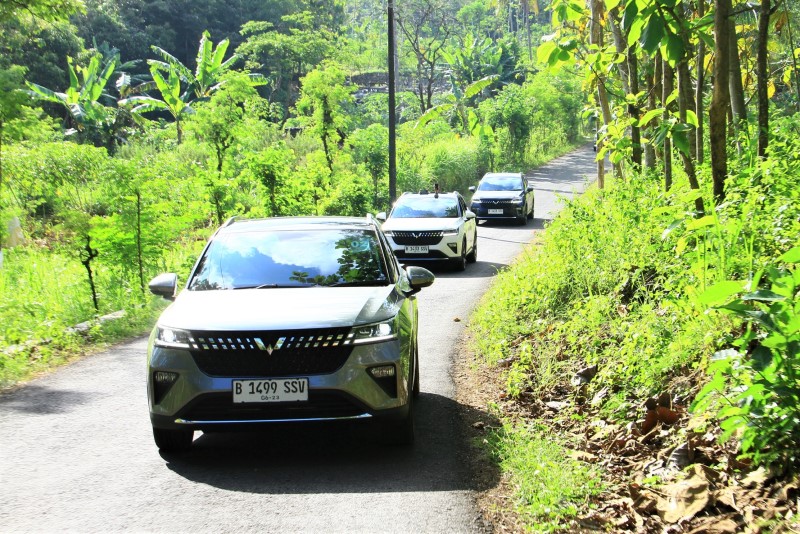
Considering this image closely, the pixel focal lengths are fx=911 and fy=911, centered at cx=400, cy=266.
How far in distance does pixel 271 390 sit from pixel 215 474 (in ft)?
2.25

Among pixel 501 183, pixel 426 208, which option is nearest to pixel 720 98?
pixel 426 208

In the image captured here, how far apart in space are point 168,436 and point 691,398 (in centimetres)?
362

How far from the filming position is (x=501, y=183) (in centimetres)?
3181

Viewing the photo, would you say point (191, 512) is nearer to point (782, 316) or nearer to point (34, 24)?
point (782, 316)

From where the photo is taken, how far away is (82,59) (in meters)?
49.6

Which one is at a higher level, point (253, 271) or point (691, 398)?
point (253, 271)

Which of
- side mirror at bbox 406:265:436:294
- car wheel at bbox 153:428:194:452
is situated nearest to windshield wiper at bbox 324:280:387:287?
side mirror at bbox 406:265:436:294

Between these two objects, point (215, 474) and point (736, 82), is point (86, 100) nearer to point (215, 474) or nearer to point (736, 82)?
point (736, 82)

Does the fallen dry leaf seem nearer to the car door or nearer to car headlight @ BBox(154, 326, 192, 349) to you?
car headlight @ BBox(154, 326, 192, 349)

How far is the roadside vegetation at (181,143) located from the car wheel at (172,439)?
3.79m

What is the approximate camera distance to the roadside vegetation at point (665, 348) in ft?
15.2

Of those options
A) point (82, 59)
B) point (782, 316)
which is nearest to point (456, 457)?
point (782, 316)

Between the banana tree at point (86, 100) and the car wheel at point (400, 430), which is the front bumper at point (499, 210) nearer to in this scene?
the banana tree at point (86, 100)

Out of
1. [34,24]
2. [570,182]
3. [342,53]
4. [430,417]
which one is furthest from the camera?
[342,53]
